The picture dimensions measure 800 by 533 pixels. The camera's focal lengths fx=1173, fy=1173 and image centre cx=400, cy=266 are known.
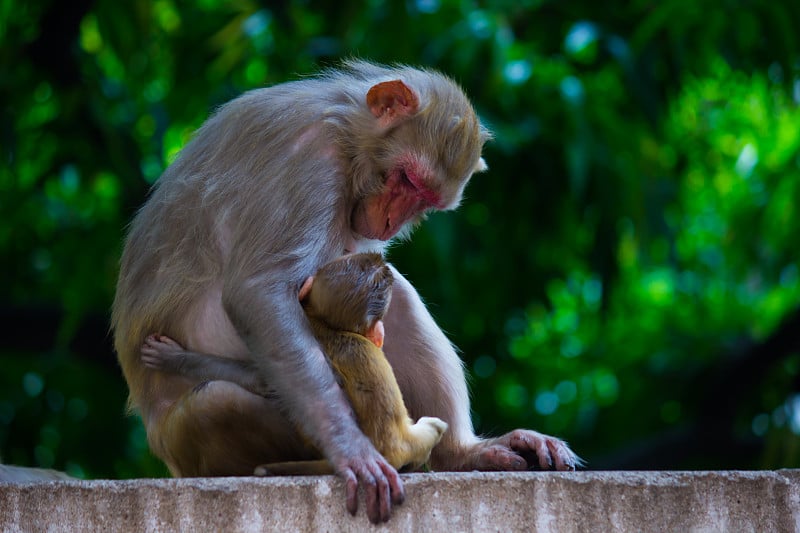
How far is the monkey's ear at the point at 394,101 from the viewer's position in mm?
5473

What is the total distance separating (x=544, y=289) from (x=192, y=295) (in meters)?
6.28

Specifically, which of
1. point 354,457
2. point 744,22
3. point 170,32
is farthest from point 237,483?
point 170,32

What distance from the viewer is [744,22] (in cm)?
963

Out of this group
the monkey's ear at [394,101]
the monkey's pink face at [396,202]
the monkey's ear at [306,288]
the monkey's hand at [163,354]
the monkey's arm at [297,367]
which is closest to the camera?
the monkey's arm at [297,367]

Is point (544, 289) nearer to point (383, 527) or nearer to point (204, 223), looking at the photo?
point (204, 223)

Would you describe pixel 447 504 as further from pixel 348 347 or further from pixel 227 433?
pixel 227 433

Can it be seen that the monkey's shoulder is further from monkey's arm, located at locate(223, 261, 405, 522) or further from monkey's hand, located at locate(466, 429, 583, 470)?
monkey's hand, located at locate(466, 429, 583, 470)

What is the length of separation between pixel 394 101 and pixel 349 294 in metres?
1.12

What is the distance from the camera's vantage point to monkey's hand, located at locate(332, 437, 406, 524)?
4.09 meters

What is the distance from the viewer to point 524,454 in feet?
17.6

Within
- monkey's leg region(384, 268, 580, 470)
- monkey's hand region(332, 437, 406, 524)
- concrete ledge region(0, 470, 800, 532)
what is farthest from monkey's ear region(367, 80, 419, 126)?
concrete ledge region(0, 470, 800, 532)

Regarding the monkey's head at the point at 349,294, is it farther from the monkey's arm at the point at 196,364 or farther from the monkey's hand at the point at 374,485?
the monkey's hand at the point at 374,485

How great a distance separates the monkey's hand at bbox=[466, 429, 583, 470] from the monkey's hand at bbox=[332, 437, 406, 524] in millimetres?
1106

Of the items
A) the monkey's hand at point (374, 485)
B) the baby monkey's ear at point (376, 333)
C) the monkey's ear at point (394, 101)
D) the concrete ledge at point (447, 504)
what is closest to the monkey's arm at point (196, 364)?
the baby monkey's ear at point (376, 333)
